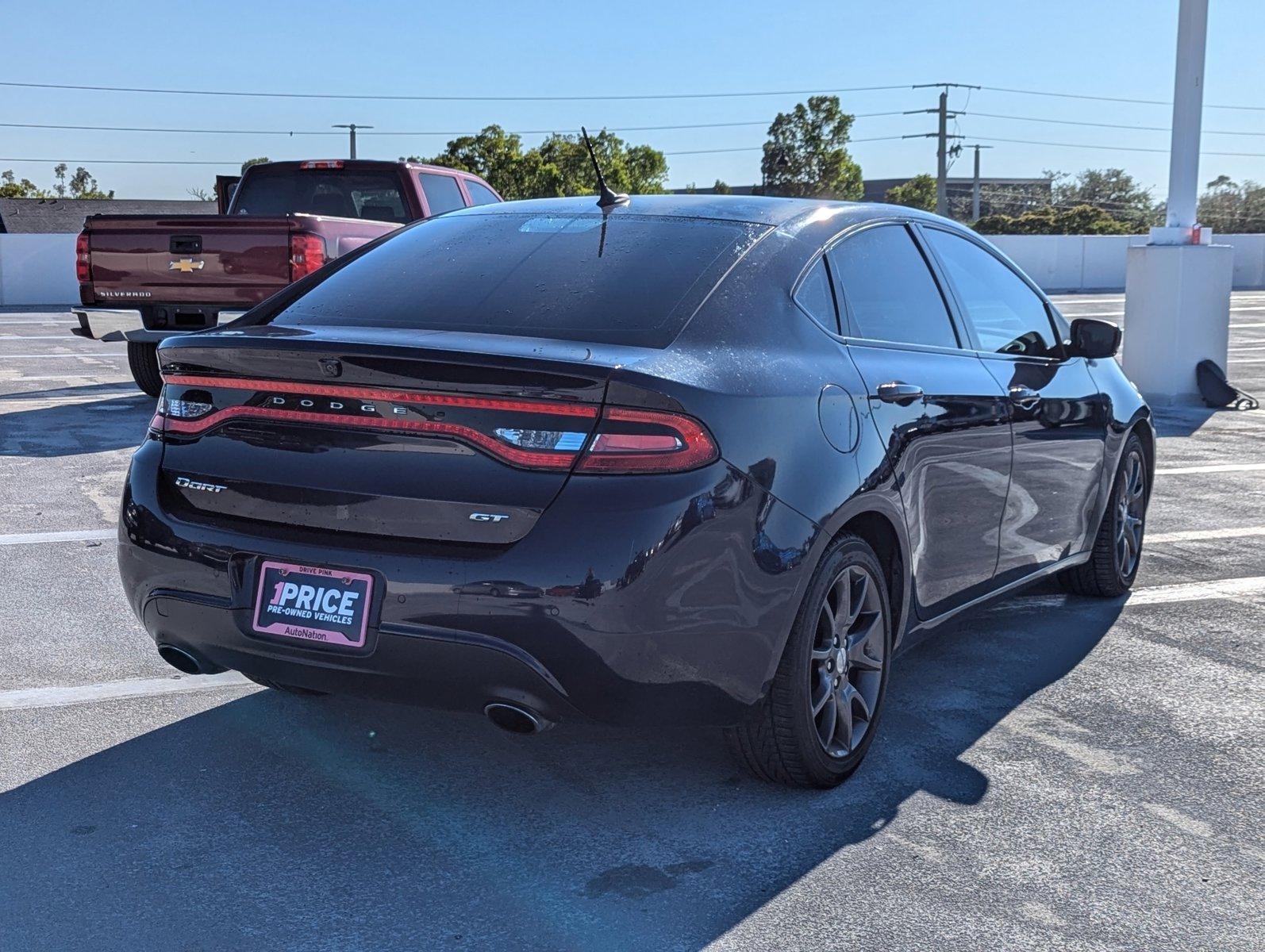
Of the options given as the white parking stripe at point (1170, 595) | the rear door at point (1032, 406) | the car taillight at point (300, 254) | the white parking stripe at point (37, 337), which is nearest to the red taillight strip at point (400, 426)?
the rear door at point (1032, 406)

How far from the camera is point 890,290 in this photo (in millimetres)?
4363

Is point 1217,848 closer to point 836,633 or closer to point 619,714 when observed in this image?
point 836,633

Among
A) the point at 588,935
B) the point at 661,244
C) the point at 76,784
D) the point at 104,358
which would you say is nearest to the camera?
the point at 588,935

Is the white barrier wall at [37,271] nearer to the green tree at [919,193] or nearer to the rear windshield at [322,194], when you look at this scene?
the rear windshield at [322,194]

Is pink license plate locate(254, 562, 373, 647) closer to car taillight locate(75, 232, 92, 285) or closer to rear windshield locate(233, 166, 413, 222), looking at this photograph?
car taillight locate(75, 232, 92, 285)

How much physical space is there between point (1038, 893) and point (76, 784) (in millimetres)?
2443

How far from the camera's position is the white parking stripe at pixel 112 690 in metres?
4.39

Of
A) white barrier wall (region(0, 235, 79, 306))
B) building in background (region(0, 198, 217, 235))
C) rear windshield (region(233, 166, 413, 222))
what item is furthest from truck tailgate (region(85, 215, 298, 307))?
building in background (region(0, 198, 217, 235))

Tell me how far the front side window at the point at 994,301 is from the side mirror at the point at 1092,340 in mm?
85

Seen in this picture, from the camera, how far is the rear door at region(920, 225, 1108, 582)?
4805 mm

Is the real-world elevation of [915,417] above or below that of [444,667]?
above

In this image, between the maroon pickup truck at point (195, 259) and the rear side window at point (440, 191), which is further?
the rear side window at point (440, 191)

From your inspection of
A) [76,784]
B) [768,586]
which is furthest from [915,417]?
[76,784]

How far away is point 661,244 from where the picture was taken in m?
4.01
